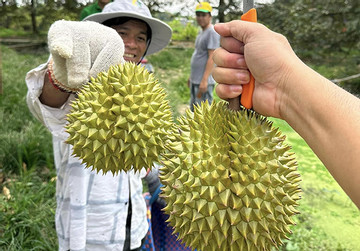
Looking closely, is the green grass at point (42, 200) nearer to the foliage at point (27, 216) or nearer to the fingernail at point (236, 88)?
the foliage at point (27, 216)

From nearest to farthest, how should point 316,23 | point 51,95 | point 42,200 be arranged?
point 51,95
point 42,200
point 316,23

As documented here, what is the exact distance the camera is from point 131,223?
2.02m

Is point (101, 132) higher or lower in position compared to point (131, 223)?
higher

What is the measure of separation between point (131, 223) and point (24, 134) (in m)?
2.57

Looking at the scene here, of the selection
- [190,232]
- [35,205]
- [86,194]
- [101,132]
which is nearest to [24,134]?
[35,205]

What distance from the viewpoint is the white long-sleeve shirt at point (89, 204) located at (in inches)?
71.3

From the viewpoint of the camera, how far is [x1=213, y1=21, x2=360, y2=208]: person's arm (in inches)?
33.4

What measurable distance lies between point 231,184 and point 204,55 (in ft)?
14.1

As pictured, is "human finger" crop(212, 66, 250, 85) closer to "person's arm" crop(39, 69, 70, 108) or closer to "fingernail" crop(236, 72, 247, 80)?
"fingernail" crop(236, 72, 247, 80)

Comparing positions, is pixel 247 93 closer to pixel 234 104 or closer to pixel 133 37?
pixel 234 104

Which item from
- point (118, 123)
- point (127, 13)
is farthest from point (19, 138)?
point (118, 123)

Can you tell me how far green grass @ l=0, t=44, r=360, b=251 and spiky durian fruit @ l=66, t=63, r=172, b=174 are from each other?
1220mm

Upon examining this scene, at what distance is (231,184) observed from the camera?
1.01 meters

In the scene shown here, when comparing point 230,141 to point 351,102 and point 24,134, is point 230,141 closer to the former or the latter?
point 351,102
